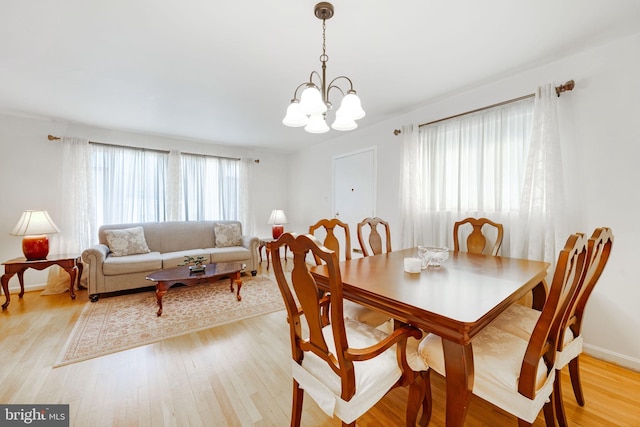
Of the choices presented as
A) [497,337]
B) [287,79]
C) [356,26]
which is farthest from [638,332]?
[287,79]

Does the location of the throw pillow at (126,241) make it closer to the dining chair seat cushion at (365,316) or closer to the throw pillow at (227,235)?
the throw pillow at (227,235)

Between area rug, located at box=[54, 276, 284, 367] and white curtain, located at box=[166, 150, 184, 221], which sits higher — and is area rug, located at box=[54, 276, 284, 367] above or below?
below

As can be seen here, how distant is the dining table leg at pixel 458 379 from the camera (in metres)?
0.95

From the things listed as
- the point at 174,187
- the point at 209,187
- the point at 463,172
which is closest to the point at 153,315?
the point at 174,187

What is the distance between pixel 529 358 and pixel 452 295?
0.33m

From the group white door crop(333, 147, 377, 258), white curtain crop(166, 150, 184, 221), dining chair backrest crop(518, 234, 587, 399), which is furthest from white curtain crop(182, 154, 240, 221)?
dining chair backrest crop(518, 234, 587, 399)

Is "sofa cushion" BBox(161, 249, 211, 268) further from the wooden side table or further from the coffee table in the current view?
the wooden side table

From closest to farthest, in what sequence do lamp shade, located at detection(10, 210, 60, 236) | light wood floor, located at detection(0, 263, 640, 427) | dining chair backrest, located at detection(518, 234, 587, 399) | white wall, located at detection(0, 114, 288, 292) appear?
dining chair backrest, located at detection(518, 234, 587, 399), light wood floor, located at detection(0, 263, 640, 427), lamp shade, located at detection(10, 210, 60, 236), white wall, located at detection(0, 114, 288, 292)

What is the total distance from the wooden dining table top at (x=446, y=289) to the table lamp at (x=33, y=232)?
143 inches

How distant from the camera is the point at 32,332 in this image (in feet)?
7.44

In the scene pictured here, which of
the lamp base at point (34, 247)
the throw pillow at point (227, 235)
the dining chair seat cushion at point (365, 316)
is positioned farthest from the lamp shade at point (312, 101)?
the lamp base at point (34, 247)

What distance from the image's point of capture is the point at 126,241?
3.54m

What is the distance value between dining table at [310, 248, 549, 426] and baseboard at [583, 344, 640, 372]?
0.76m

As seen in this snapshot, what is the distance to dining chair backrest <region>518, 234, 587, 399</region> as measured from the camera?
2.88 feet
